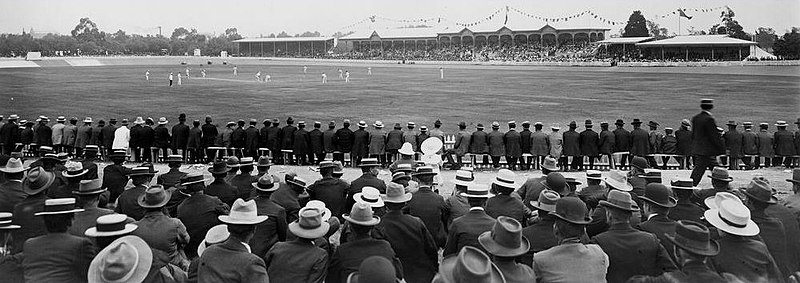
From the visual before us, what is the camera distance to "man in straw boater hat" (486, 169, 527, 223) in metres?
6.62

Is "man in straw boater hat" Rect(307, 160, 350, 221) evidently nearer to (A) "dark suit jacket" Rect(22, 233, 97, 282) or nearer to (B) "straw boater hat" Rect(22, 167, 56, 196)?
(B) "straw boater hat" Rect(22, 167, 56, 196)

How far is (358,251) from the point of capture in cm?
511

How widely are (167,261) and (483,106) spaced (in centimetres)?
2621

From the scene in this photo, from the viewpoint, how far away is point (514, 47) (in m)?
88.6

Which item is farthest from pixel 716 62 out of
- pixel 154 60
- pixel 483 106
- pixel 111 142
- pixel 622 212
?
pixel 154 60

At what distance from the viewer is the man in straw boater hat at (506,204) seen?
6.62 metres

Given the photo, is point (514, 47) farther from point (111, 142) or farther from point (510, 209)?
point (510, 209)

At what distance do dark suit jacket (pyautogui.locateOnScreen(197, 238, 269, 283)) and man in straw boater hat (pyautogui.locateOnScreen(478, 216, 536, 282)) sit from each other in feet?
5.78

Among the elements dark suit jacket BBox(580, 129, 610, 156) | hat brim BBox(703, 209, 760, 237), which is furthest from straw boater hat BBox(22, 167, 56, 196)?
dark suit jacket BBox(580, 129, 610, 156)

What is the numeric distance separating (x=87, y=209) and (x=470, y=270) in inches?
191

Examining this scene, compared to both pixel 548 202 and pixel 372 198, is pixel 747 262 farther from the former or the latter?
pixel 372 198

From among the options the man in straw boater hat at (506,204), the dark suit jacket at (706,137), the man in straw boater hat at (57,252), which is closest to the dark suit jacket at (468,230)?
the man in straw boater hat at (506,204)

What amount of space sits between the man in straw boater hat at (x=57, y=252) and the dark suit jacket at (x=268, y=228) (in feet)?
5.75

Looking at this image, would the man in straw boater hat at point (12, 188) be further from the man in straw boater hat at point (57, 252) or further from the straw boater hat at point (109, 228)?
the straw boater hat at point (109, 228)
